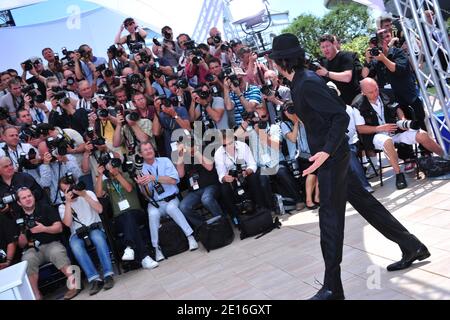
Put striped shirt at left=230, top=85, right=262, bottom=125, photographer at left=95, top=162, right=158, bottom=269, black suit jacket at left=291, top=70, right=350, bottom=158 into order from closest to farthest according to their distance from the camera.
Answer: black suit jacket at left=291, top=70, right=350, bottom=158 → photographer at left=95, top=162, right=158, bottom=269 → striped shirt at left=230, top=85, right=262, bottom=125

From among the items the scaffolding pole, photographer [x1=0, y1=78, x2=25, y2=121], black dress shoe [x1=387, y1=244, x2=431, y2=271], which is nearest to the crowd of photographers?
photographer [x1=0, y1=78, x2=25, y2=121]

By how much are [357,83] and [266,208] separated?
6.97 ft

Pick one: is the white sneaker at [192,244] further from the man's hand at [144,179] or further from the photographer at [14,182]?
the photographer at [14,182]

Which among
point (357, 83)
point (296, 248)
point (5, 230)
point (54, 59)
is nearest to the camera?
point (296, 248)

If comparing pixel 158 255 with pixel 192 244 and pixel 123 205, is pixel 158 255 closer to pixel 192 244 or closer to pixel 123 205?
pixel 192 244

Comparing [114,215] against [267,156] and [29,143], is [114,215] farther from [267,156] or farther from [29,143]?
[267,156]

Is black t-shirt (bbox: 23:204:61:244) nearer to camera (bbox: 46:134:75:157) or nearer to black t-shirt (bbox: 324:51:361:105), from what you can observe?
camera (bbox: 46:134:75:157)

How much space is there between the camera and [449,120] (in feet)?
16.3

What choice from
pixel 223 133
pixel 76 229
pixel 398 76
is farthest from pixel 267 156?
pixel 76 229

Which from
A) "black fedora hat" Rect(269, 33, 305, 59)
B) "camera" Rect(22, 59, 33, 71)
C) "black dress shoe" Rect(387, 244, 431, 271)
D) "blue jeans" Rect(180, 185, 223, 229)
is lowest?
"black dress shoe" Rect(387, 244, 431, 271)

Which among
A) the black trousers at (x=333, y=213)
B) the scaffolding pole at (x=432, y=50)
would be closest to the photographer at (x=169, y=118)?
the scaffolding pole at (x=432, y=50)

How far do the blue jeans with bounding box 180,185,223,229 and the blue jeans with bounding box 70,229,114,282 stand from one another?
1004 mm

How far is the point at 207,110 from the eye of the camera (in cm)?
584

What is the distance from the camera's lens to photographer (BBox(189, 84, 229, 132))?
19.0 ft
